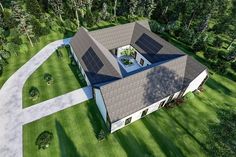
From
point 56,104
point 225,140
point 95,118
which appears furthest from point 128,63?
point 225,140

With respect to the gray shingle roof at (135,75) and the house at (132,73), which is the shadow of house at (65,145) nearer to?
the house at (132,73)

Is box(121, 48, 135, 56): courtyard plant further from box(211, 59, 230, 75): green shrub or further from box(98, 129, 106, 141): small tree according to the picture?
box(98, 129, 106, 141): small tree

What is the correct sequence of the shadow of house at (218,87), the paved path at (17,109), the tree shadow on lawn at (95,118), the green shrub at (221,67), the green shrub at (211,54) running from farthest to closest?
the green shrub at (211,54), the green shrub at (221,67), the shadow of house at (218,87), the tree shadow on lawn at (95,118), the paved path at (17,109)

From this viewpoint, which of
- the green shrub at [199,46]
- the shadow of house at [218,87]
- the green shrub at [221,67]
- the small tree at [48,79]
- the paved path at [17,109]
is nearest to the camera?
the paved path at [17,109]

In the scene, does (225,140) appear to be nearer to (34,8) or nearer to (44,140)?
(44,140)

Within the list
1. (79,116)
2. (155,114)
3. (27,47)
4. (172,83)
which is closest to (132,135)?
(155,114)

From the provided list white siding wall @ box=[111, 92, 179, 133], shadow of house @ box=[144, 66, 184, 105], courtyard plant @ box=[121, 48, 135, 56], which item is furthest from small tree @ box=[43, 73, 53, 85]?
shadow of house @ box=[144, 66, 184, 105]

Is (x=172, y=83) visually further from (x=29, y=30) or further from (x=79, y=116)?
(x=29, y=30)

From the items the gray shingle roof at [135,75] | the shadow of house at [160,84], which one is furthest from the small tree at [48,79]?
the shadow of house at [160,84]
